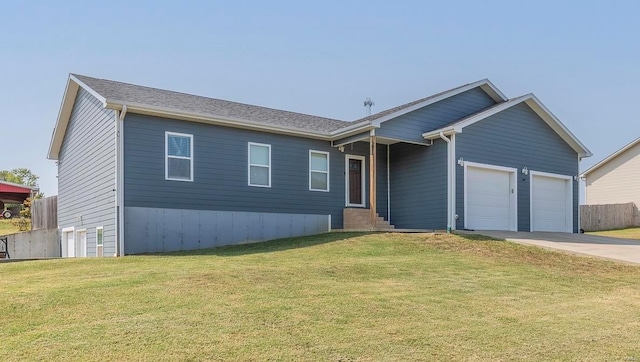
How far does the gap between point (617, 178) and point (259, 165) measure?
924 inches

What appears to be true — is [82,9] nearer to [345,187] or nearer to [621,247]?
[345,187]

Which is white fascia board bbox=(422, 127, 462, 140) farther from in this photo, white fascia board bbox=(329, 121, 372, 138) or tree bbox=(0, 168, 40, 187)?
tree bbox=(0, 168, 40, 187)

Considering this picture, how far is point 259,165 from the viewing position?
16.0m

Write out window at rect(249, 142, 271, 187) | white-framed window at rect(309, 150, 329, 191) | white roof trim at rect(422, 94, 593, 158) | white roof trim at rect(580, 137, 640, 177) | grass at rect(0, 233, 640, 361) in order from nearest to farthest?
grass at rect(0, 233, 640, 361) → window at rect(249, 142, 271, 187) → white roof trim at rect(422, 94, 593, 158) → white-framed window at rect(309, 150, 329, 191) → white roof trim at rect(580, 137, 640, 177)

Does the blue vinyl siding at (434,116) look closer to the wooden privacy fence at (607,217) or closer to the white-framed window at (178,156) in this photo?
the white-framed window at (178,156)

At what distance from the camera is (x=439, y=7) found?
1720cm

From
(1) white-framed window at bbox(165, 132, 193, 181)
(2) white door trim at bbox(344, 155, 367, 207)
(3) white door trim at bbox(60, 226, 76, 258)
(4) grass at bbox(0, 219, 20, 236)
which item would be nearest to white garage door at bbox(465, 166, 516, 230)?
(2) white door trim at bbox(344, 155, 367, 207)

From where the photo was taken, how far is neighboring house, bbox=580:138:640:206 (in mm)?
29312

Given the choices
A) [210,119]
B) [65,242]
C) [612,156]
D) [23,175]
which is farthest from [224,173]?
[23,175]

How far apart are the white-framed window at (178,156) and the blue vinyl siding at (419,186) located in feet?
23.0

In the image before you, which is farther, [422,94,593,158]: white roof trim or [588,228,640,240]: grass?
[588,228,640,240]: grass

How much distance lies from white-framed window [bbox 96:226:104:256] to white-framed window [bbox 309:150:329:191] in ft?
20.2

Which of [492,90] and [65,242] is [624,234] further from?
[65,242]

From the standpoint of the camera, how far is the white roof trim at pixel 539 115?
1639 cm
